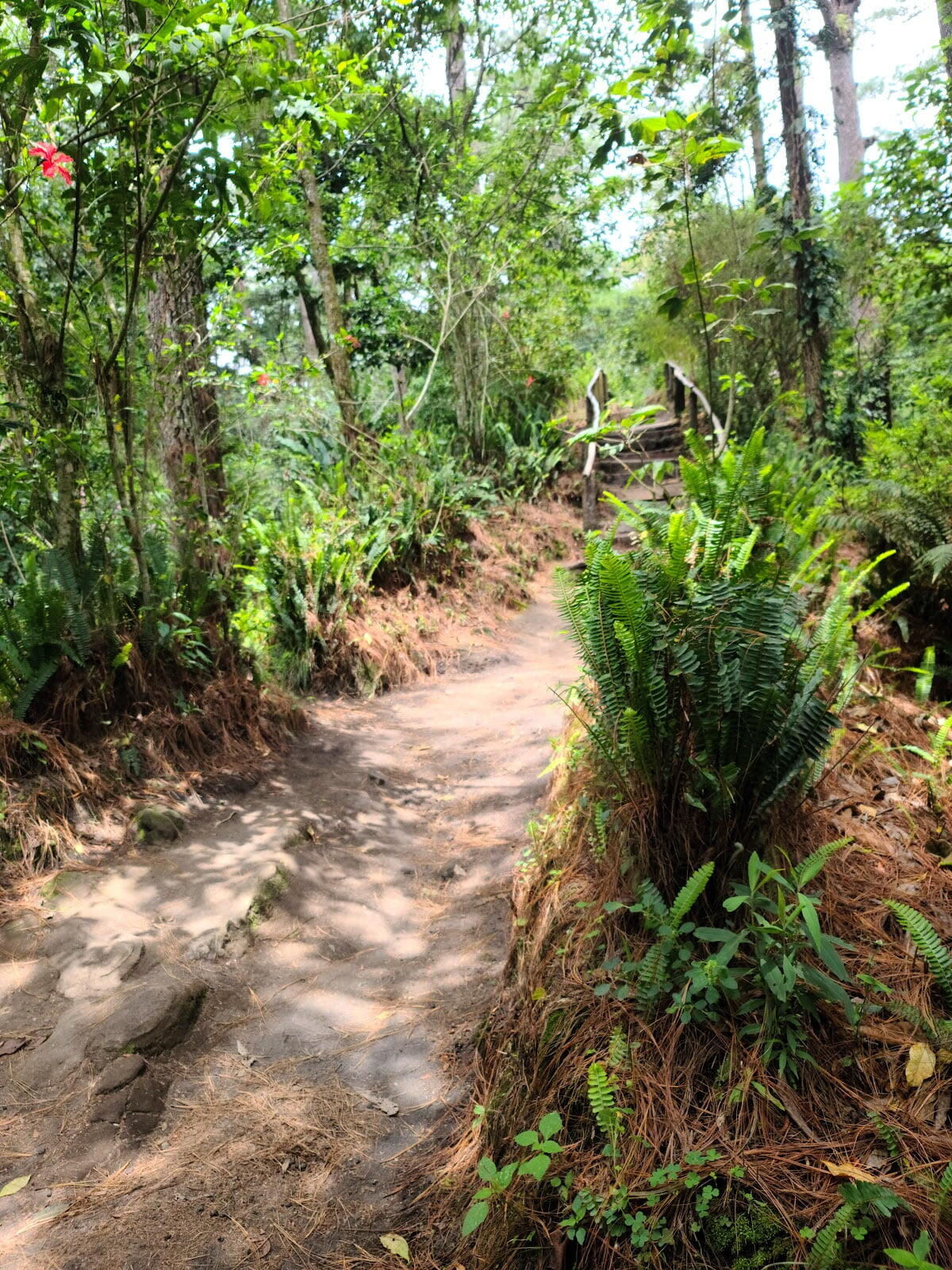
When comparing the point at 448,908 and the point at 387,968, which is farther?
the point at 448,908

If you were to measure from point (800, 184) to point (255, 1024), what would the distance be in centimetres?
1158

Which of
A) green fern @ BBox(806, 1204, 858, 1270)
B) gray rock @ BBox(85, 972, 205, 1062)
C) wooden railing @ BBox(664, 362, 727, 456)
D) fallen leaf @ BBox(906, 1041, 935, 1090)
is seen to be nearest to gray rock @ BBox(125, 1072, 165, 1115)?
gray rock @ BBox(85, 972, 205, 1062)

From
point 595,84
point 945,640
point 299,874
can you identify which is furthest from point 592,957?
point 595,84

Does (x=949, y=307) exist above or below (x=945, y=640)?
above

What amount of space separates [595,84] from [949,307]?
6.31m

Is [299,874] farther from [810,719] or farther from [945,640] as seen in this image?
[945,640]

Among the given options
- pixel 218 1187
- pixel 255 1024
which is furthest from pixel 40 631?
pixel 218 1187

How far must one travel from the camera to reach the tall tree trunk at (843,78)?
9.87 meters

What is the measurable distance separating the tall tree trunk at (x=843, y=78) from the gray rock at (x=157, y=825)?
10.2 m

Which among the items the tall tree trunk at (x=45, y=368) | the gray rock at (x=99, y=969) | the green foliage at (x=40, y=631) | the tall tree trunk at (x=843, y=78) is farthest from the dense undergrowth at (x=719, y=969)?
the tall tree trunk at (x=843, y=78)

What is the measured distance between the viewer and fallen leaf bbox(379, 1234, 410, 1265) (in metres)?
1.94

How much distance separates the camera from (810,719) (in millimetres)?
2256

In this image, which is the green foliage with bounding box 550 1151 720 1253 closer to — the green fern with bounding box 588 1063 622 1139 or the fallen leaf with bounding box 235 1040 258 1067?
the green fern with bounding box 588 1063 622 1139

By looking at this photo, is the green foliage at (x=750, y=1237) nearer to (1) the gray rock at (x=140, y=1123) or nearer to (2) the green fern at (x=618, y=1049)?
(2) the green fern at (x=618, y=1049)
